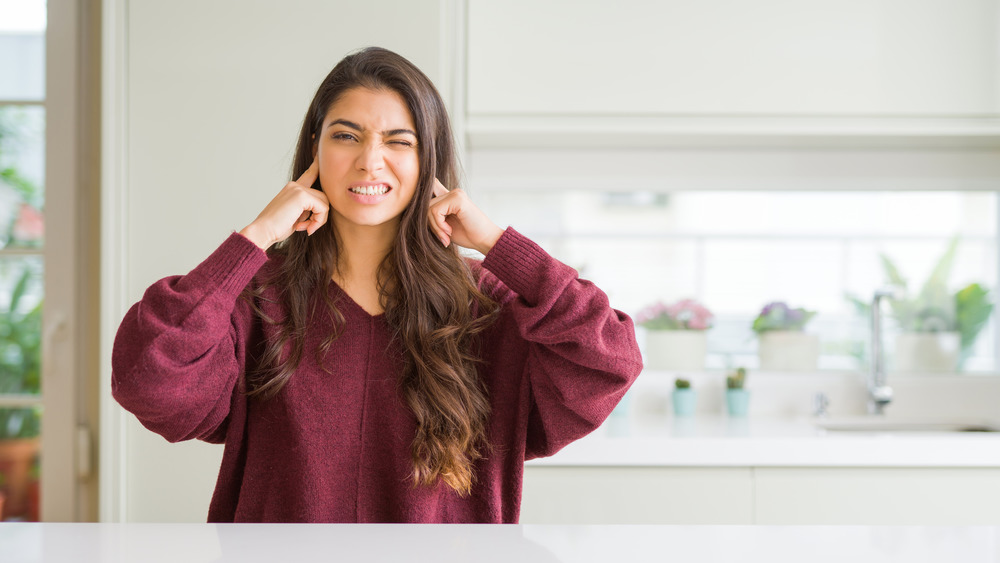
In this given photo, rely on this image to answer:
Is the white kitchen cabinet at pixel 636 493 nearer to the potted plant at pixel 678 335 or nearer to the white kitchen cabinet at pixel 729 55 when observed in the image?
the potted plant at pixel 678 335

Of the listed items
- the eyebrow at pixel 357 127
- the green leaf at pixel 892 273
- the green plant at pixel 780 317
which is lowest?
the green plant at pixel 780 317

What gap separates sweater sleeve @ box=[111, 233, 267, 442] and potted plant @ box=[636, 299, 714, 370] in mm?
1551

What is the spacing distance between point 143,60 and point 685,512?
1716mm

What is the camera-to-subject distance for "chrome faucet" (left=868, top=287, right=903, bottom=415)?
7.56 ft

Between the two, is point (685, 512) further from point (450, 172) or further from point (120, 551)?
point (120, 551)

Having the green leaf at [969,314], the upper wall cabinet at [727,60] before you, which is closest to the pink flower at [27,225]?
the upper wall cabinet at [727,60]

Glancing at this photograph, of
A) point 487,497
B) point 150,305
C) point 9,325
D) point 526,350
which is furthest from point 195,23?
point 487,497

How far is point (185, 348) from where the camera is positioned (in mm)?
1026


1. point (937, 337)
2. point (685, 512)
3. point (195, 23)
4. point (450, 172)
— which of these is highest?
point (195, 23)

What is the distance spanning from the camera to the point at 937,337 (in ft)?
8.04

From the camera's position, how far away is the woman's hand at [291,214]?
1131 millimetres

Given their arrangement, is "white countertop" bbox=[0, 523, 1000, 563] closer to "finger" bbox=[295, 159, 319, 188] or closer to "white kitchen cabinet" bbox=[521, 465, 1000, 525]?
"finger" bbox=[295, 159, 319, 188]

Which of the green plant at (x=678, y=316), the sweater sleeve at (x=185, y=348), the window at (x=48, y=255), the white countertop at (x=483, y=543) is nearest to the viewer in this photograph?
the white countertop at (x=483, y=543)

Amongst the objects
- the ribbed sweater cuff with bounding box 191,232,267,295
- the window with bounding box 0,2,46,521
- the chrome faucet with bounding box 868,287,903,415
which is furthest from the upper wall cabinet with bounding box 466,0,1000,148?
the window with bounding box 0,2,46,521
